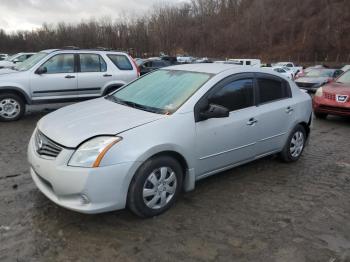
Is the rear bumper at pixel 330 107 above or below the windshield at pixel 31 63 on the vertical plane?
below

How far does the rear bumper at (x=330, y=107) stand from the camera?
27.1 ft

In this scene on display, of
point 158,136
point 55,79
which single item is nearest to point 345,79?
point 55,79

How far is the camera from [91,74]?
27.3 feet

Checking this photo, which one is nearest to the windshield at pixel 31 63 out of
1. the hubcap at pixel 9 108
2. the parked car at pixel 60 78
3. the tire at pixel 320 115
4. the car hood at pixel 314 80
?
the parked car at pixel 60 78

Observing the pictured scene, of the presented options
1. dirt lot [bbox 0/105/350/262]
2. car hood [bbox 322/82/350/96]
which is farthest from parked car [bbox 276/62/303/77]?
dirt lot [bbox 0/105/350/262]

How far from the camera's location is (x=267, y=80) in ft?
15.5

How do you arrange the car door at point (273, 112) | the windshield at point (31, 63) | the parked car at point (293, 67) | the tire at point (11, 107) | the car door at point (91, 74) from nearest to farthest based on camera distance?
1. the car door at point (273, 112)
2. the tire at point (11, 107)
3. the windshield at point (31, 63)
4. the car door at point (91, 74)
5. the parked car at point (293, 67)

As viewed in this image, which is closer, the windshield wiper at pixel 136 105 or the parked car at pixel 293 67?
the windshield wiper at pixel 136 105

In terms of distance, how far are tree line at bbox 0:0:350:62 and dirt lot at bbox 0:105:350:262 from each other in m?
52.9

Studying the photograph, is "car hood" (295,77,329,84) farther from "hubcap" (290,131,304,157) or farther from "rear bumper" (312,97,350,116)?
"hubcap" (290,131,304,157)

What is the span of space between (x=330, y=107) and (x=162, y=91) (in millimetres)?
6121

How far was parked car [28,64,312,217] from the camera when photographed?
3.07 meters

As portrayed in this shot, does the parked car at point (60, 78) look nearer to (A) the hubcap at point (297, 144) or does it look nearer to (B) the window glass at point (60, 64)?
(B) the window glass at point (60, 64)

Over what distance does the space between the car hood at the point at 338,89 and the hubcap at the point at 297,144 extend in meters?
3.81
